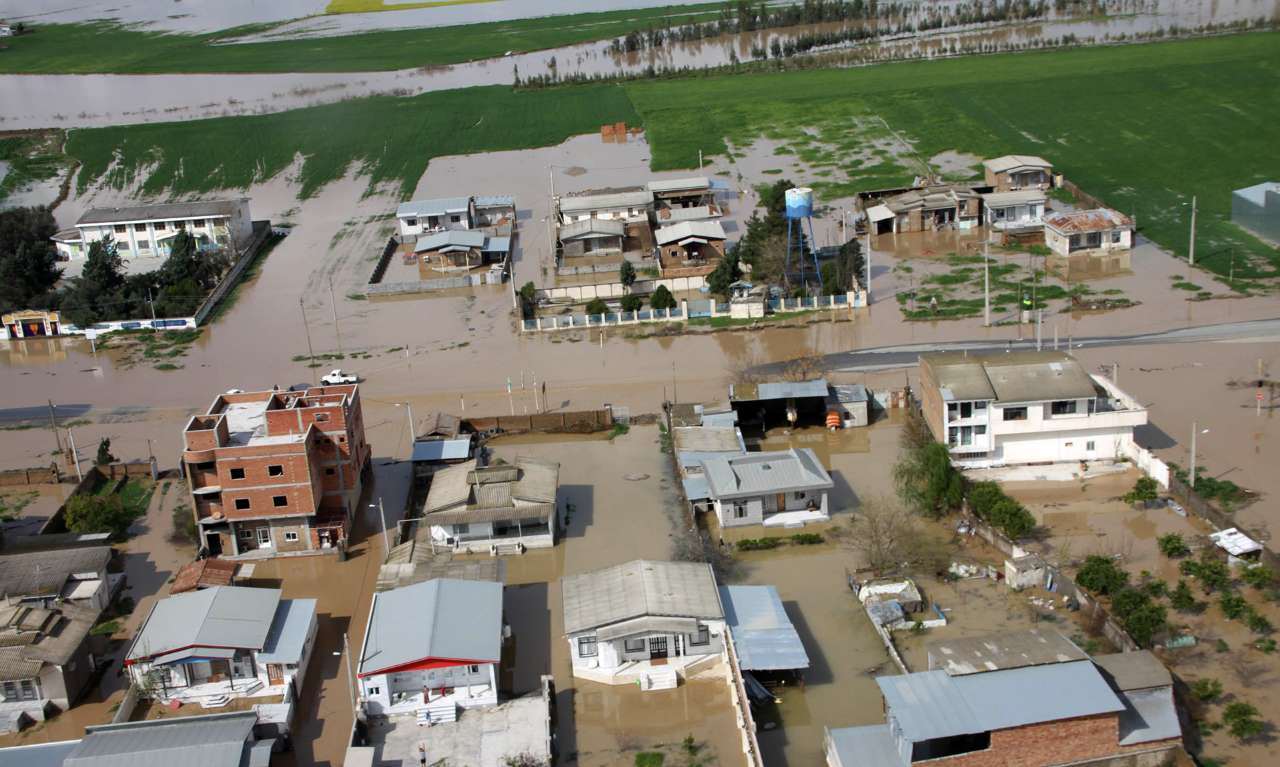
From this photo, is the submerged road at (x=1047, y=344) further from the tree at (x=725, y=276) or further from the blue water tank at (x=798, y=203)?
the blue water tank at (x=798, y=203)

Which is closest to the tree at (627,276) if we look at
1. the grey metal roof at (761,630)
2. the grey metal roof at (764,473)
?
the grey metal roof at (764,473)

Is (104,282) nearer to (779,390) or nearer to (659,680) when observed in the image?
(779,390)

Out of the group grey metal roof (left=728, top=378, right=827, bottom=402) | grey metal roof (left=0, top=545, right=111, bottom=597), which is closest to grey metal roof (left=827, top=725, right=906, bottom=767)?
grey metal roof (left=728, top=378, right=827, bottom=402)

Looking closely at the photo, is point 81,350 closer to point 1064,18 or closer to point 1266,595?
point 1266,595

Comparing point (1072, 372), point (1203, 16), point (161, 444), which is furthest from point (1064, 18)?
point (161, 444)

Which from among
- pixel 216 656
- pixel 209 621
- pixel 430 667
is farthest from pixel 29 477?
pixel 430 667

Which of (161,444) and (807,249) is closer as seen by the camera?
(161,444)

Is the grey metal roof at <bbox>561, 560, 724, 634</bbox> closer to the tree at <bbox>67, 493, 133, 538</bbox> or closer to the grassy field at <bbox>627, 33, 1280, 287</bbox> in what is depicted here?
the tree at <bbox>67, 493, 133, 538</bbox>
